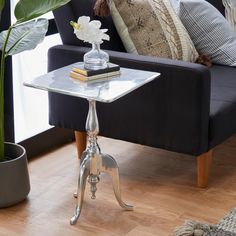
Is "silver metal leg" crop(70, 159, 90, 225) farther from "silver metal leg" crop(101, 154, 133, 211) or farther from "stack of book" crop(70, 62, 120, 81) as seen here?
"stack of book" crop(70, 62, 120, 81)

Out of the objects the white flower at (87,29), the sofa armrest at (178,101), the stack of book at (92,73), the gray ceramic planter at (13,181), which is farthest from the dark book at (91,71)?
the gray ceramic planter at (13,181)

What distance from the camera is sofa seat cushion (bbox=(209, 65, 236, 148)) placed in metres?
2.93

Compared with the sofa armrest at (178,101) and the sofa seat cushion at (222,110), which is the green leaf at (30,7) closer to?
the sofa armrest at (178,101)

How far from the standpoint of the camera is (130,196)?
2957 mm

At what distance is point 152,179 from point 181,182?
14cm

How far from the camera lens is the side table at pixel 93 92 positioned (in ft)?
8.29

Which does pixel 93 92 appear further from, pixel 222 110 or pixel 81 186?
pixel 222 110

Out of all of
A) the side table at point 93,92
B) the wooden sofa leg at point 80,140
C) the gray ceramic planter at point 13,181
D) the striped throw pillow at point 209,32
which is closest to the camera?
the side table at point 93,92

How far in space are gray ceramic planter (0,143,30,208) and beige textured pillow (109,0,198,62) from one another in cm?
77

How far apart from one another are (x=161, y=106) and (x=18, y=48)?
0.69 metres

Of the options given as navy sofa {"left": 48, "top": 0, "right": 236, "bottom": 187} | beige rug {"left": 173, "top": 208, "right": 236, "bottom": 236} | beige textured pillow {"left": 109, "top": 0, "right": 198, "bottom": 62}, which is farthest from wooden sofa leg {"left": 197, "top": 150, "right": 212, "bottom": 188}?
beige textured pillow {"left": 109, "top": 0, "right": 198, "bottom": 62}

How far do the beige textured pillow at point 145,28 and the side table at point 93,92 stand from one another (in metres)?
0.39

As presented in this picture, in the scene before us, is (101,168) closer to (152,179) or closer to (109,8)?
(152,179)

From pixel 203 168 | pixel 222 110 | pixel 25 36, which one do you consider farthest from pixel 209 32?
pixel 25 36
